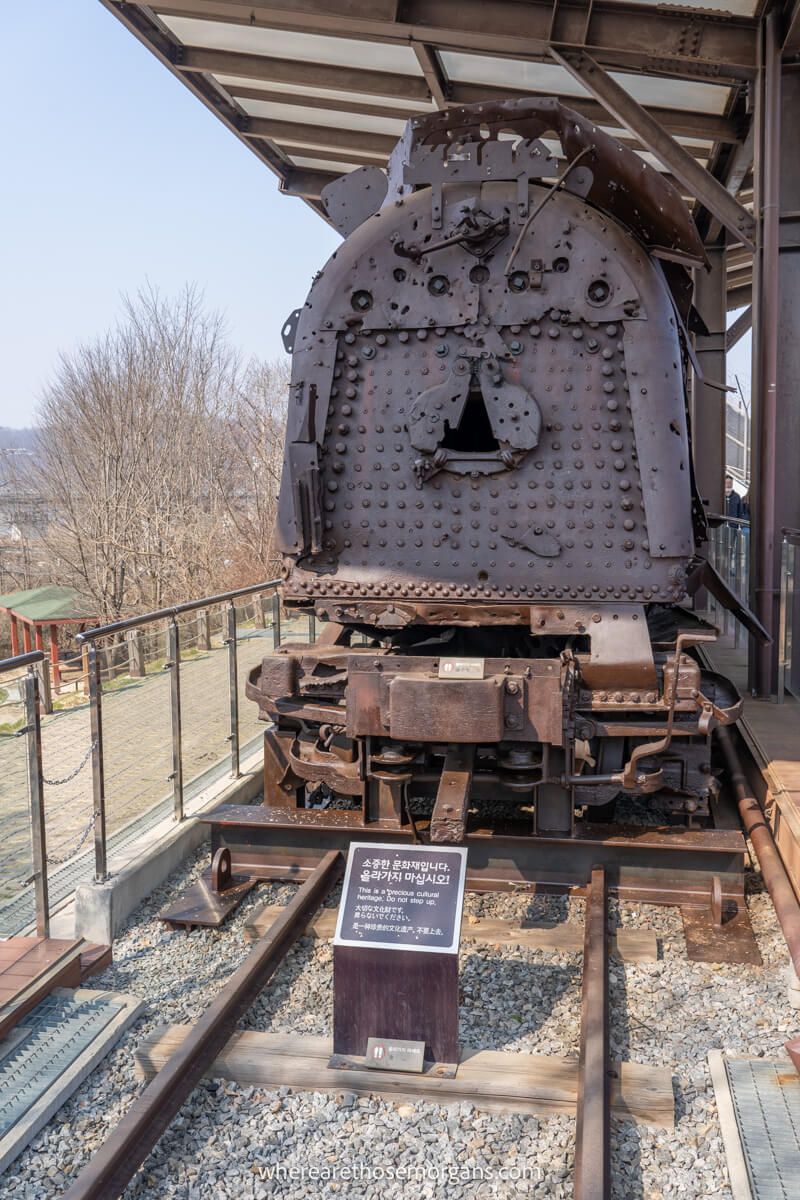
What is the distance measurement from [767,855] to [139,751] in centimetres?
393

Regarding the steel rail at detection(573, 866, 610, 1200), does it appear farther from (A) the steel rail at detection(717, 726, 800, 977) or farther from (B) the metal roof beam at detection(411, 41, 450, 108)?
(B) the metal roof beam at detection(411, 41, 450, 108)

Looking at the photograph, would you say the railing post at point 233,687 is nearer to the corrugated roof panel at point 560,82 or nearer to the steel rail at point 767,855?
the steel rail at point 767,855

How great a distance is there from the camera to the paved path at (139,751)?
608 centimetres

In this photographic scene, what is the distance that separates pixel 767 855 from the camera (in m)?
4.90

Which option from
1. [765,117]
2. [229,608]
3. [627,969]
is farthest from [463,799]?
[765,117]

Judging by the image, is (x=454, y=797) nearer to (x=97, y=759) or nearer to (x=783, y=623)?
(x=97, y=759)

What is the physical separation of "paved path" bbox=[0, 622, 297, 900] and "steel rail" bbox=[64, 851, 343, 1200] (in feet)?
5.08

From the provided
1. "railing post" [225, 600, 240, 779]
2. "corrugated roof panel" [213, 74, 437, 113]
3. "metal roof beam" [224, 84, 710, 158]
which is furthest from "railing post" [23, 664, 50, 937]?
"metal roof beam" [224, 84, 710, 158]

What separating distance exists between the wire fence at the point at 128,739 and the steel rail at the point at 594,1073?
232 cm

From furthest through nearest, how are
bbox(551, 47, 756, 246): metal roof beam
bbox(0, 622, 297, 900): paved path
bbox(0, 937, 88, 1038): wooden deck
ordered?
bbox(551, 47, 756, 246): metal roof beam
bbox(0, 622, 297, 900): paved path
bbox(0, 937, 88, 1038): wooden deck

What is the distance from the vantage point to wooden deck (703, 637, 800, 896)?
4.75 metres

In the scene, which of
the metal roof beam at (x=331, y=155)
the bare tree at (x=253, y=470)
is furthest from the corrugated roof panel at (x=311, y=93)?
the bare tree at (x=253, y=470)

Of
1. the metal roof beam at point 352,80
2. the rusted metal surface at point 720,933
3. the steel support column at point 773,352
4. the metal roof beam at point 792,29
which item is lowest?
the rusted metal surface at point 720,933

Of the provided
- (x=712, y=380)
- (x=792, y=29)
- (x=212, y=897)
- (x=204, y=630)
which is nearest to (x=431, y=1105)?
(x=212, y=897)
